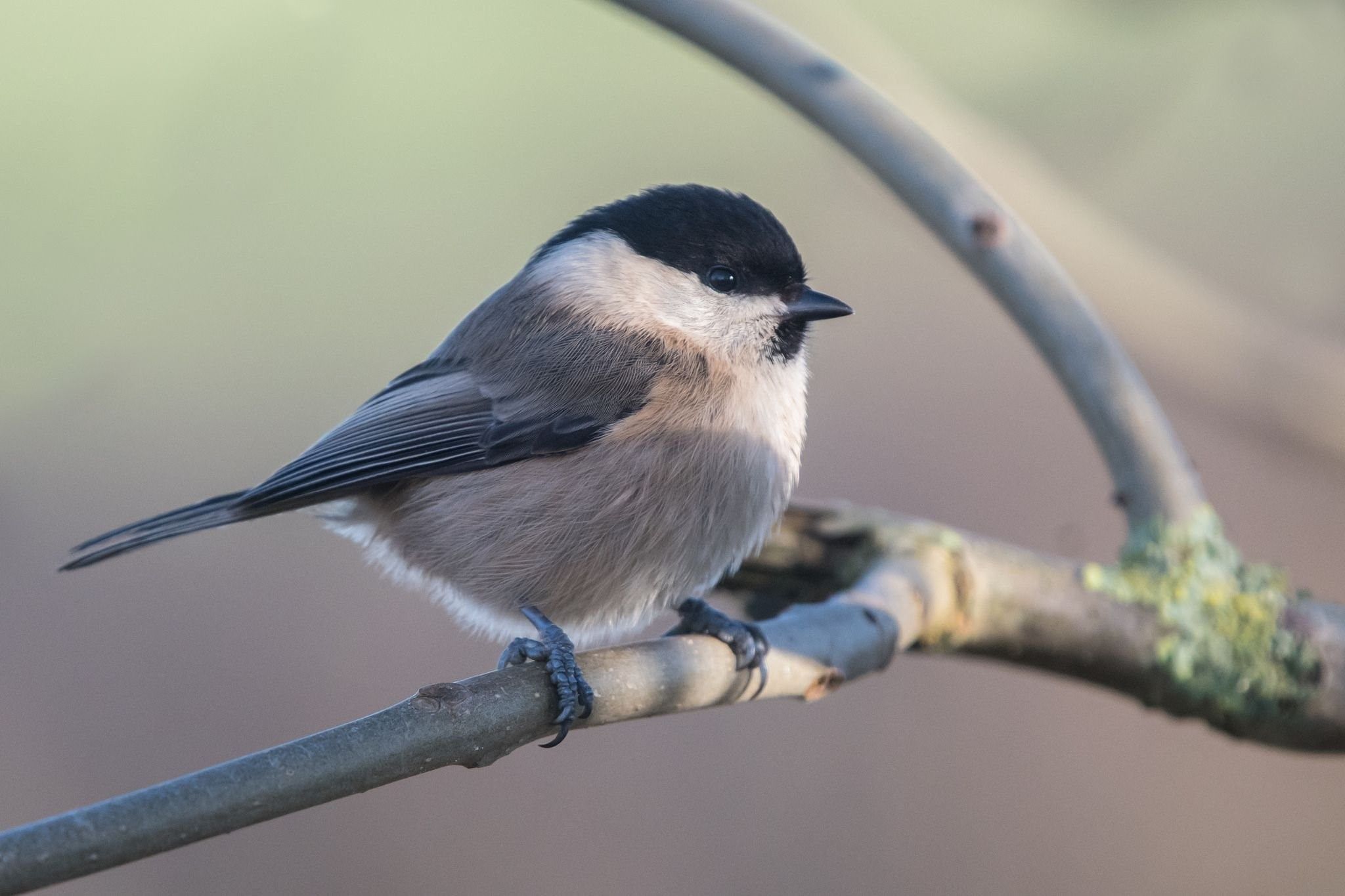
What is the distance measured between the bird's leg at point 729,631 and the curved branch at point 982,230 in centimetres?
71

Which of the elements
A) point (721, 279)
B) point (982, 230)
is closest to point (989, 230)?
point (982, 230)

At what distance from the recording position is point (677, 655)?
1473 millimetres

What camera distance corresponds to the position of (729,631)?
166 cm

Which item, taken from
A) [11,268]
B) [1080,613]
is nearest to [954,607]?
[1080,613]

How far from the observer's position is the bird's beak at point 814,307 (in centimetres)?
182

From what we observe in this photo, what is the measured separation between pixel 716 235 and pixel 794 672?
2.28ft

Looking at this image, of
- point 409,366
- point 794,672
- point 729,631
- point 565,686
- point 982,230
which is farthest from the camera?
point 409,366

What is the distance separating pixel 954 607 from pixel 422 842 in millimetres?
1724

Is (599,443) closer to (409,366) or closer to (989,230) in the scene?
(989,230)

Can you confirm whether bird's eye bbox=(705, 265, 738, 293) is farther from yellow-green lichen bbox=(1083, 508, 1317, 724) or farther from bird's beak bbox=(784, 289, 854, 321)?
yellow-green lichen bbox=(1083, 508, 1317, 724)

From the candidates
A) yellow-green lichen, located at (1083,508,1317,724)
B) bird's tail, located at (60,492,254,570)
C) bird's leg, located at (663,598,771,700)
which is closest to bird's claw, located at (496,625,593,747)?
bird's leg, located at (663,598,771,700)

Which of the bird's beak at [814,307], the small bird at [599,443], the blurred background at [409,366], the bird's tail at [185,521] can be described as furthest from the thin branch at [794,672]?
the blurred background at [409,366]

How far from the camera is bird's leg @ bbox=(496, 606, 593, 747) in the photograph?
131 centimetres

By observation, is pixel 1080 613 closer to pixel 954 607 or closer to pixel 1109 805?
pixel 954 607
